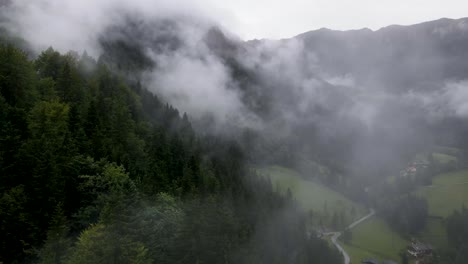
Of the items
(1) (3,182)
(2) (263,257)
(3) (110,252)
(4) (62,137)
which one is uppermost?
(4) (62,137)

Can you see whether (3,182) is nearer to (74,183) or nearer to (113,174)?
(74,183)

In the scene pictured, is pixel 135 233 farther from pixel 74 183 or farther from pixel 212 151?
pixel 212 151

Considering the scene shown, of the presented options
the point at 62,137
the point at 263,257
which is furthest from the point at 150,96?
the point at 62,137

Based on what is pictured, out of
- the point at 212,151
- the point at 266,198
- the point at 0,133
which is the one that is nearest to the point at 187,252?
Result: the point at 0,133

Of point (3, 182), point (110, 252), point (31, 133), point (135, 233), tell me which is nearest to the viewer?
point (110, 252)

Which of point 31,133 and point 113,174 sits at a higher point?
point 31,133

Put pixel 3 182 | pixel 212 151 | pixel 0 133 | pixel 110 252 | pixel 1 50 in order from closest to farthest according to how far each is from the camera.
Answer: pixel 110 252
pixel 3 182
pixel 0 133
pixel 1 50
pixel 212 151

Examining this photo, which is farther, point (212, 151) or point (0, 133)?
point (212, 151)
